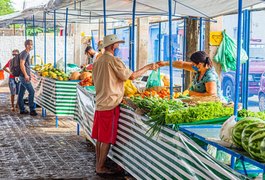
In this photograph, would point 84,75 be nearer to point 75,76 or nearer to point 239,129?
point 75,76

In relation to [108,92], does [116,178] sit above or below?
below

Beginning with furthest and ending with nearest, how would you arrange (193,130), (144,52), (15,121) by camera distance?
(144,52)
(15,121)
(193,130)

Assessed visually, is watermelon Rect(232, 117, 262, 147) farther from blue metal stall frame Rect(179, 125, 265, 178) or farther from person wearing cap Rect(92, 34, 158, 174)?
person wearing cap Rect(92, 34, 158, 174)

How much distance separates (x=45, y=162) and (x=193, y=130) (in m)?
4.15

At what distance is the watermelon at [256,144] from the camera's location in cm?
348

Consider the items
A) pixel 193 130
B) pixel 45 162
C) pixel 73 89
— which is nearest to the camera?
pixel 193 130

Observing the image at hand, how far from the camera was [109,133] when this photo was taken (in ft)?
22.9

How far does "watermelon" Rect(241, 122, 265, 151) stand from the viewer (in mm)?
3690

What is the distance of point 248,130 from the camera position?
3742 millimetres

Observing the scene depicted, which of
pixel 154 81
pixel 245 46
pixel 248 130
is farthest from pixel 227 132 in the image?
pixel 245 46

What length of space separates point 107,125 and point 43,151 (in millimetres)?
2485

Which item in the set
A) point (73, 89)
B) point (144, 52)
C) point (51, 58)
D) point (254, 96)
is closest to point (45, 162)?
point (73, 89)

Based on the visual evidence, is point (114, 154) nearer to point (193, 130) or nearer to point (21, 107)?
point (193, 130)

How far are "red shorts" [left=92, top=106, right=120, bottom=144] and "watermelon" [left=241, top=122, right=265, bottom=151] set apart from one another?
3330mm
